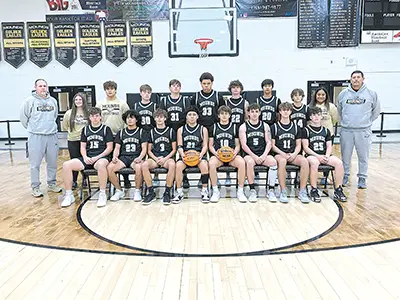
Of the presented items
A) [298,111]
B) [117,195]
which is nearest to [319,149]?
[298,111]

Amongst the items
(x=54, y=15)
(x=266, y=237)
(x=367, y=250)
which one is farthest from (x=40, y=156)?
(x=54, y=15)

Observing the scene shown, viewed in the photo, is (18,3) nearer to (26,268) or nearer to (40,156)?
(40,156)

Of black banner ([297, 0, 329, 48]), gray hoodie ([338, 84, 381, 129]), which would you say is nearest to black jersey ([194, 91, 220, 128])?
gray hoodie ([338, 84, 381, 129])

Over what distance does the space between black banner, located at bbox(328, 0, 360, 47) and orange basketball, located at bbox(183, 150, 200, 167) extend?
5961 mm

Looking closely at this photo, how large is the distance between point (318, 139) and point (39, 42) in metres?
7.14

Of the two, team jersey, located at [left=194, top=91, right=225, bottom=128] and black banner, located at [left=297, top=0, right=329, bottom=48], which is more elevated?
black banner, located at [left=297, top=0, right=329, bottom=48]

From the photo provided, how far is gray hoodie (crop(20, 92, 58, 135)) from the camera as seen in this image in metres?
4.67

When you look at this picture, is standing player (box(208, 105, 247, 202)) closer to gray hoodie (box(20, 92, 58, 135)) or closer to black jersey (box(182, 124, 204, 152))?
black jersey (box(182, 124, 204, 152))

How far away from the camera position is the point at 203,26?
855cm

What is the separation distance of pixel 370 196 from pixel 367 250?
169 centimetres

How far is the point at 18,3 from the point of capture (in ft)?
28.8

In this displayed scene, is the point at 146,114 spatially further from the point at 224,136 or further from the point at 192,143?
the point at 224,136

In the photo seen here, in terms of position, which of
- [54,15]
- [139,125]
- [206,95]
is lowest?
[139,125]

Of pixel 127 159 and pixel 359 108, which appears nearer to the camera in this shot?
pixel 127 159
